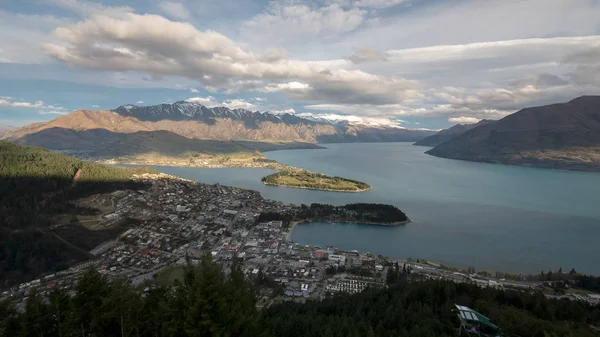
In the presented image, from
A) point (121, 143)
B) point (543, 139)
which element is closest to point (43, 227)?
point (121, 143)

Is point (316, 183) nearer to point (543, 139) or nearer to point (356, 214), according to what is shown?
point (356, 214)

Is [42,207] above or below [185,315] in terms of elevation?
below

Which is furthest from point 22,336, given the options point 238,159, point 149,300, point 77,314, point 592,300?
point 238,159

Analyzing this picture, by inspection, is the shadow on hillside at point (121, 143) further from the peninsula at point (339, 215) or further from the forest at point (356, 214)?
the forest at point (356, 214)

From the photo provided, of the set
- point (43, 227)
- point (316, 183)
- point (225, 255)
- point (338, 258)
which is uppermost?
point (316, 183)

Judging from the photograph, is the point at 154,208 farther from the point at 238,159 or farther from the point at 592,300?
the point at 238,159

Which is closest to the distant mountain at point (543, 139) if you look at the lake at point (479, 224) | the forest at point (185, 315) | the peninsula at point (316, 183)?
the lake at point (479, 224)
